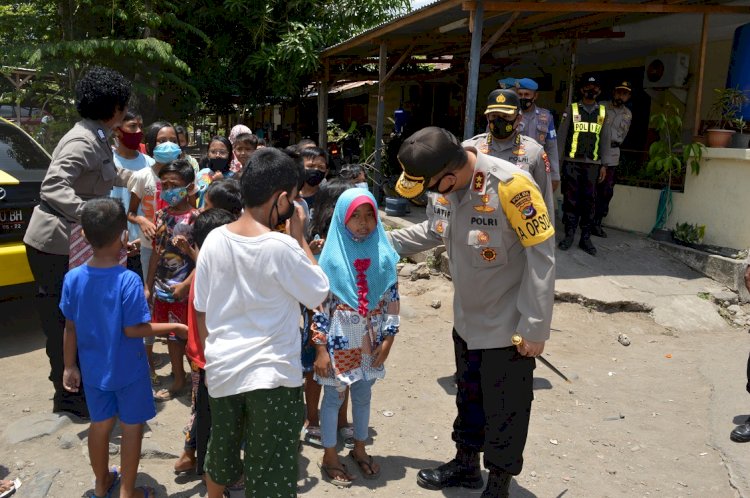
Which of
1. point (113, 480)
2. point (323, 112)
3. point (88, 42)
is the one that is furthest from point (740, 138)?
point (88, 42)

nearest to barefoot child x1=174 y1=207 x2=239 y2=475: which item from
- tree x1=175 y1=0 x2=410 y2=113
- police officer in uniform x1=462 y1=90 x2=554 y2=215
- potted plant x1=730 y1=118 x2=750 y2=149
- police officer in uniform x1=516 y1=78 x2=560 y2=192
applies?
police officer in uniform x1=462 y1=90 x2=554 y2=215

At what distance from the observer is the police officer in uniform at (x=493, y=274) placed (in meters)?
2.57

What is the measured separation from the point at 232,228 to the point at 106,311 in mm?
801

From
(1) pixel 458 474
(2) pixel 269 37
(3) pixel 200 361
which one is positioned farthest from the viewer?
(2) pixel 269 37

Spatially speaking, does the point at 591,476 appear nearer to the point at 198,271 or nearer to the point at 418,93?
the point at 198,271

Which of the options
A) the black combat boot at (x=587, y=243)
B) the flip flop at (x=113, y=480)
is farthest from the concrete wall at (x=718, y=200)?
the flip flop at (x=113, y=480)

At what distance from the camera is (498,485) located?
2865 millimetres

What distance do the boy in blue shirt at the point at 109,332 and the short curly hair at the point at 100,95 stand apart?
3.04ft

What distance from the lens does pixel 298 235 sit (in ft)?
10.0

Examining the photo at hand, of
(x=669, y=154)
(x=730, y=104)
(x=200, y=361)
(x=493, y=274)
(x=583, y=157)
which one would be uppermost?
(x=730, y=104)

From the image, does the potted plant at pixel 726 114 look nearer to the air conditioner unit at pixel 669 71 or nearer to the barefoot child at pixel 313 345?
the air conditioner unit at pixel 669 71

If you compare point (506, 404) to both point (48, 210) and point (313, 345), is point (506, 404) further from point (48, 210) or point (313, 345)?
point (48, 210)

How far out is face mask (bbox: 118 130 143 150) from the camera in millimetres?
4332

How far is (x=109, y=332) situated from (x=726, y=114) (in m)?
7.46
